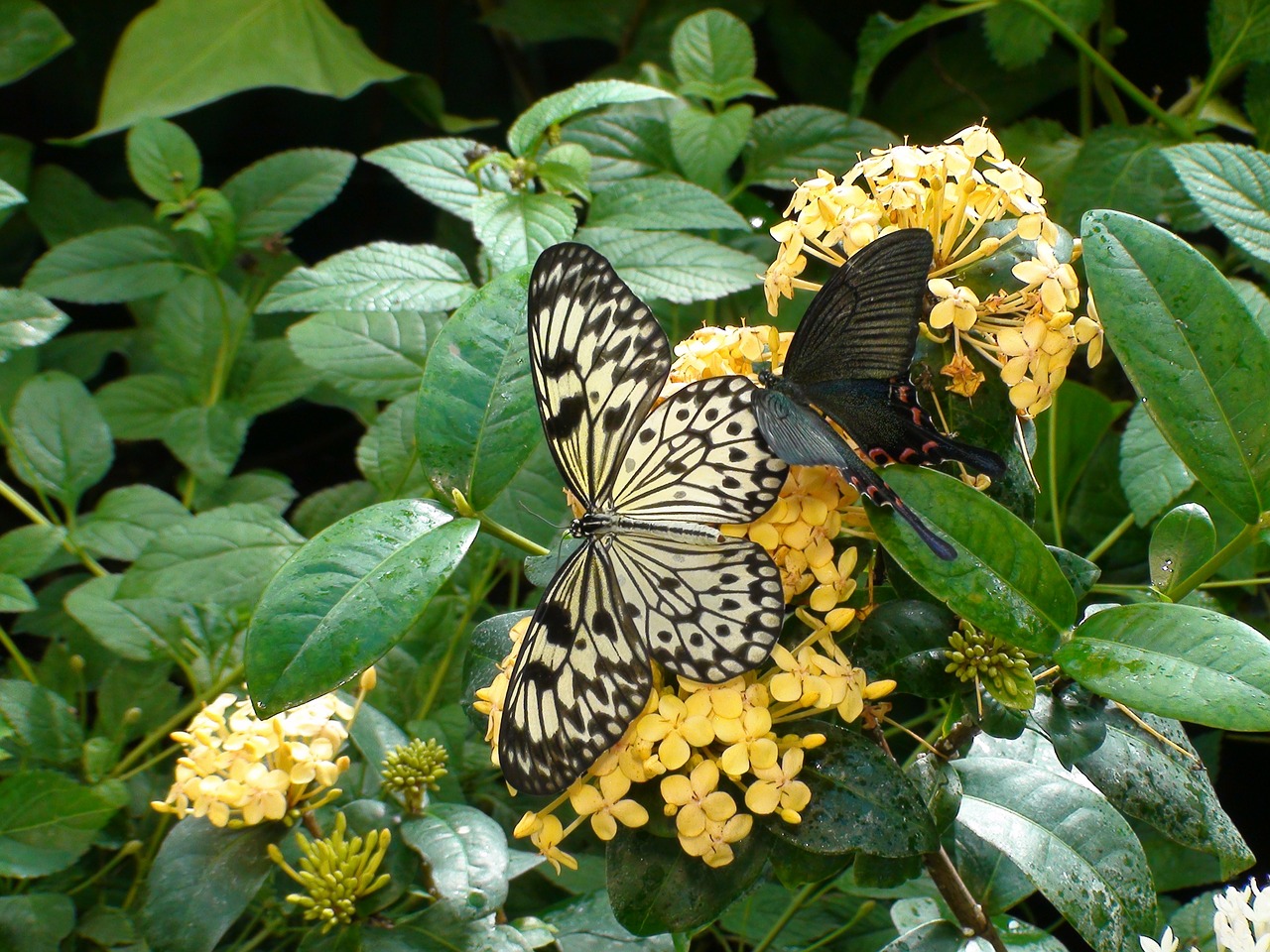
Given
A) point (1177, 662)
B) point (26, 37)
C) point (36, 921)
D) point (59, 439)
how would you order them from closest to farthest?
1. point (1177, 662)
2. point (36, 921)
3. point (59, 439)
4. point (26, 37)

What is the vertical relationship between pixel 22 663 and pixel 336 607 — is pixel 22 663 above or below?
below

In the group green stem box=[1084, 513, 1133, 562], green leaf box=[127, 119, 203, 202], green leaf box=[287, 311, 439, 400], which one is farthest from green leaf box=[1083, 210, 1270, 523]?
green leaf box=[127, 119, 203, 202]

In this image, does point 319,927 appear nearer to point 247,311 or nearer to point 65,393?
point 65,393

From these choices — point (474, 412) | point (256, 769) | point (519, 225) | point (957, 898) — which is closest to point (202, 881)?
point (256, 769)

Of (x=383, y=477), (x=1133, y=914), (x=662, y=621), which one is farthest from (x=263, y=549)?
(x=1133, y=914)

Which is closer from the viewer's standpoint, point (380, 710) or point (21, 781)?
point (21, 781)

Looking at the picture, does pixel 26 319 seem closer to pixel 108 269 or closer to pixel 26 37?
pixel 108 269
